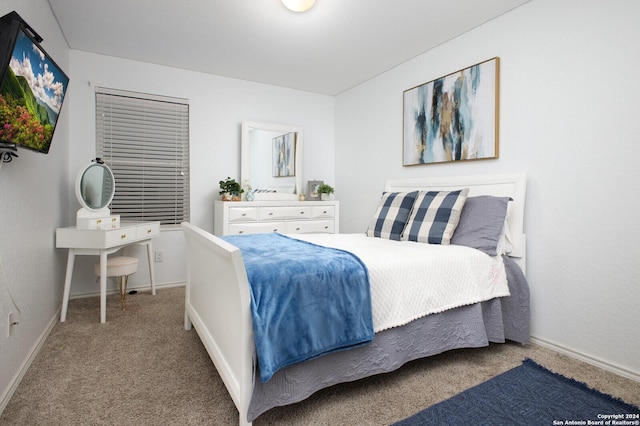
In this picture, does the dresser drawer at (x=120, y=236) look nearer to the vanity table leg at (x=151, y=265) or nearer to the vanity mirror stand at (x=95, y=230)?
the vanity mirror stand at (x=95, y=230)

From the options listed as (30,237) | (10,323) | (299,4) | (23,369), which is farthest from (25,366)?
(299,4)

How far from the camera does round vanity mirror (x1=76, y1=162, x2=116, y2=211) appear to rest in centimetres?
281

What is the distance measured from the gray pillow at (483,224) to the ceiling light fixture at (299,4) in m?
1.89

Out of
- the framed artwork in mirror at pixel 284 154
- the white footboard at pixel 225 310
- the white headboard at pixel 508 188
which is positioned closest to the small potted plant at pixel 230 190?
the framed artwork in mirror at pixel 284 154

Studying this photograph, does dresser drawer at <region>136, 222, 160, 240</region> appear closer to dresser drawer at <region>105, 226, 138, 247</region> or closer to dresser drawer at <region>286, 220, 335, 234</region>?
dresser drawer at <region>105, 226, 138, 247</region>

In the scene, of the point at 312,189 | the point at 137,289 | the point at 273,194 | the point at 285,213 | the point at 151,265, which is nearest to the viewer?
the point at 151,265

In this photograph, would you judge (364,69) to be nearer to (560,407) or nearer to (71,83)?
(71,83)

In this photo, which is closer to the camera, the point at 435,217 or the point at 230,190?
the point at 435,217

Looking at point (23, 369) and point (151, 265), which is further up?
point (151, 265)

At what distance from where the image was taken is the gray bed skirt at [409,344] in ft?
4.83

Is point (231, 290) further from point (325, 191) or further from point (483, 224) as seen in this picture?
point (325, 191)

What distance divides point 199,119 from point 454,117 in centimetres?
280

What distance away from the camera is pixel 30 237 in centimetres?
213

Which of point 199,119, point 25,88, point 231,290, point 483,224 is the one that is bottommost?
point 231,290
